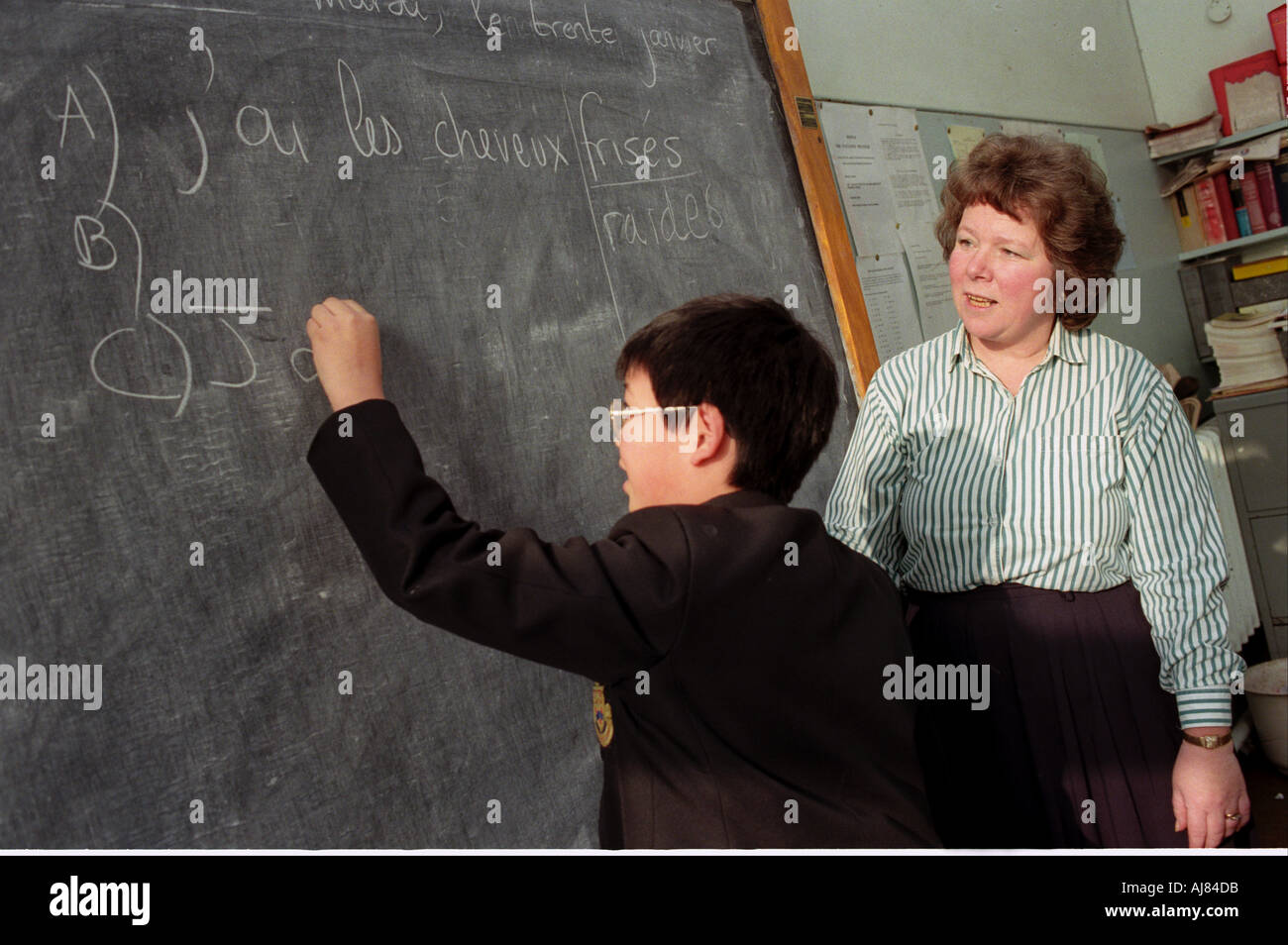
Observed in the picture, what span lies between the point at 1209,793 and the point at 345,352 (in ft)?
4.13

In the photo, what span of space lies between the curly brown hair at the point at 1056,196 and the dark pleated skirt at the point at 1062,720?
43cm

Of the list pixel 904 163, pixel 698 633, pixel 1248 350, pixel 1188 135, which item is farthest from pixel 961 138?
pixel 698 633

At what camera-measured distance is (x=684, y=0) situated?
179cm

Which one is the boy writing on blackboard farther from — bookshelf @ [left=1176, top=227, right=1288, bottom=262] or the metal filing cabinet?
bookshelf @ [left=1176, top=227, right=1288, bottom=262]

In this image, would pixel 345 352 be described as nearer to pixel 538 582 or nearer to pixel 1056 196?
pixel 538 582

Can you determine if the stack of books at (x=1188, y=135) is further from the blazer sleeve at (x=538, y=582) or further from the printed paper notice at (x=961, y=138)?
the blazer sleeve at (x=538, y=582)

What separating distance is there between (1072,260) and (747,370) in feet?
2.27

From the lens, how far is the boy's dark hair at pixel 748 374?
3.67 ft

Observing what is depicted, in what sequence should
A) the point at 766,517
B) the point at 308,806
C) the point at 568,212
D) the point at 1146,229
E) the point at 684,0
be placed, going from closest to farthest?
the point at 766,517
the point at 308,806
the point at 568,212
the point at 684,0
the point at 1146,229

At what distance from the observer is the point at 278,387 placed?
1.19 meters

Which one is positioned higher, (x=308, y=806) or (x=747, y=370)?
(x=747, y=370)

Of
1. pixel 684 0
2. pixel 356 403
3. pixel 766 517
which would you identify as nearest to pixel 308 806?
pixel 356 403
